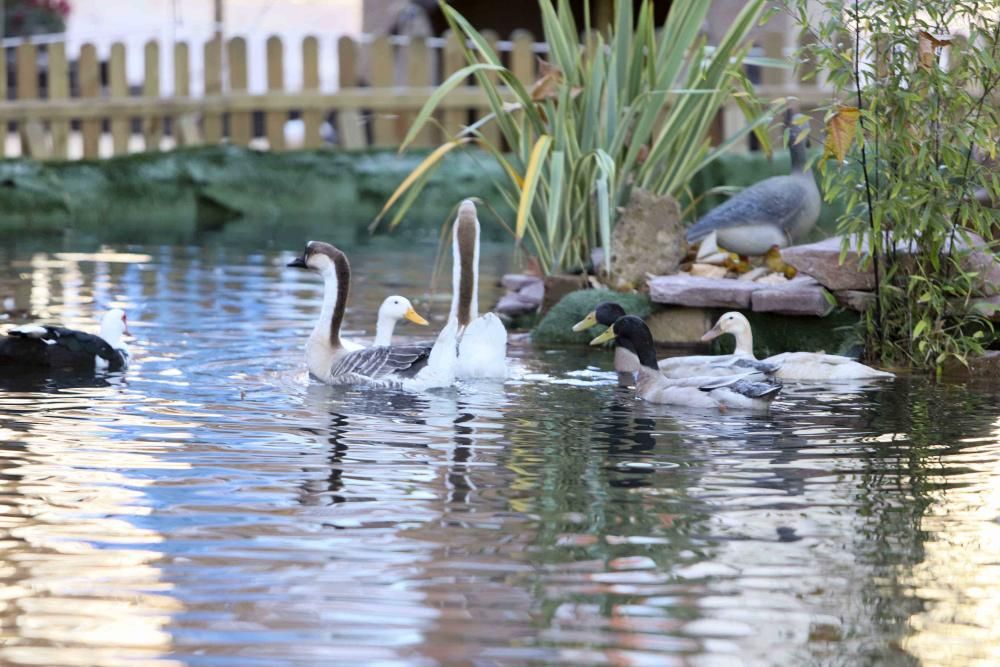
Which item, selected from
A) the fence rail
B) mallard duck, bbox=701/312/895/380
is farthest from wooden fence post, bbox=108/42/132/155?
mallard duck, bbox=701/312/895/380

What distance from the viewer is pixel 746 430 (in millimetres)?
6160

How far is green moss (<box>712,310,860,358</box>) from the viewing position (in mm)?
8344

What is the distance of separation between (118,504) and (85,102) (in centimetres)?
1360

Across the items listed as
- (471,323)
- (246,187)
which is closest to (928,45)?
(471,323)

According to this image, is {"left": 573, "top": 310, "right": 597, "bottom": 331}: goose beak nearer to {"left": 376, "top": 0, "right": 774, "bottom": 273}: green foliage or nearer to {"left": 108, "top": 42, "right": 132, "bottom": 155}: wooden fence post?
{"left": 376, "top": 0, "right": 774, "bottom": 273}: green foliage

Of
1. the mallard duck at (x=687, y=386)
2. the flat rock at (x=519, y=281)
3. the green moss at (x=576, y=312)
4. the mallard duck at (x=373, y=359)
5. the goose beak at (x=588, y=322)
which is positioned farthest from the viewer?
the flat rock at (x=519, y=281)

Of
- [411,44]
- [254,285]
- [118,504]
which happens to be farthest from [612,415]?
[411,44]

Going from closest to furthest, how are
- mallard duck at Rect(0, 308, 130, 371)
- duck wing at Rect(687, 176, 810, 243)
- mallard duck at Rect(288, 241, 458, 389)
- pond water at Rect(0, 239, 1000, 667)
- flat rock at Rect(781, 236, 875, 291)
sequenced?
pond water at Rect(0, 239, 1000, 667) → mallard duck at Rect(288, 241, 458, 389) → mallard duck at Rect(0, 308, 130, 371) → flat rock at Rect(781, 236, 875, 291) → duck wing at Rect(687, 176, 810, 243)

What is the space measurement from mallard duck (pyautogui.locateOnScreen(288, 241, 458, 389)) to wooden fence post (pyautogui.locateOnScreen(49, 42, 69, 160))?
10968 millimetres

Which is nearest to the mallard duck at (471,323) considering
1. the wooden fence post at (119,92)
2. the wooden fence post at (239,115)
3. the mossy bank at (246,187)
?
the mossy bank at (246,187)

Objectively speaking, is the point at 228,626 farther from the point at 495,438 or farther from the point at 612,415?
the point at 612,415

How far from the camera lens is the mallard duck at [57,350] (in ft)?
24.3

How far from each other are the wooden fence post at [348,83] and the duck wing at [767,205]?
9076 mm

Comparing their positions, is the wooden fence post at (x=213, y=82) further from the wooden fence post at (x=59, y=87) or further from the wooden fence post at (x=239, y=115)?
the wooden fence post at (x=59, y=87)
